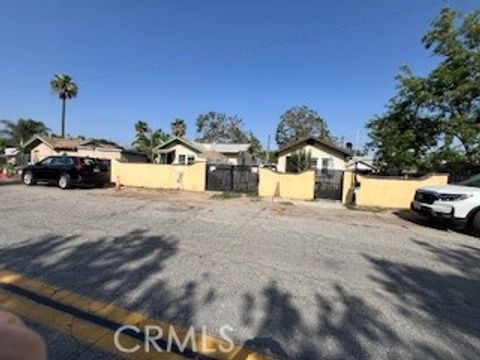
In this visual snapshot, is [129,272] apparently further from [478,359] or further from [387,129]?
[387,129]

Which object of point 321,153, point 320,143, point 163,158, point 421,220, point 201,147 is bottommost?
point 421,220

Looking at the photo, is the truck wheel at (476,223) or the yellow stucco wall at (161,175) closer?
the truck wheel at (476,223)

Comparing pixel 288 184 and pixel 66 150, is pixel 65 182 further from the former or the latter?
pixel 66 150

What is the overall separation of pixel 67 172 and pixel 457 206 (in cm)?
1509

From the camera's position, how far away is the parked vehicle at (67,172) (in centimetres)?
1574

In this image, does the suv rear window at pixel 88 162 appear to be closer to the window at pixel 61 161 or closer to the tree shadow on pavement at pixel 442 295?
the window at pixel 61 161

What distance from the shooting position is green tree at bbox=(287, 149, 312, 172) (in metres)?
26.4

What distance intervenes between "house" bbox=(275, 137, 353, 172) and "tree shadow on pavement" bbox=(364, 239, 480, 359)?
20575mm

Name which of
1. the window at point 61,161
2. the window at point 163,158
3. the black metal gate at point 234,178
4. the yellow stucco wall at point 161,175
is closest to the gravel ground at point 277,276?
the window at point 61,161

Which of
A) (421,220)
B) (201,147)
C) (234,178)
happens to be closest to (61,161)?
(234,178)

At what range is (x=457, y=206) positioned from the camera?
863 centimetres

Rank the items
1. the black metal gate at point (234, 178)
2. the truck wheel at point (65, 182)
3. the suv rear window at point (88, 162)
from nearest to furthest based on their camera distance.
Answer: the truck wheel at point (65, 182), the suv rear window at point (88, 162), the black metal gate at point (234, 178)

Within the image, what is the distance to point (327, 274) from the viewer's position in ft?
16.1

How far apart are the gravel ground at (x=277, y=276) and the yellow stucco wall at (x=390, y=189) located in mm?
5366
